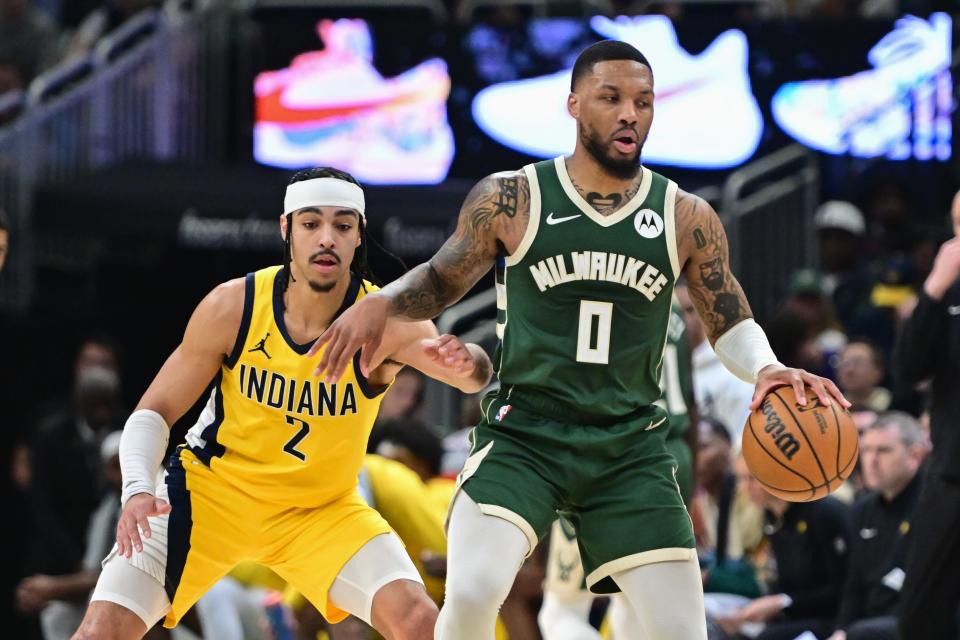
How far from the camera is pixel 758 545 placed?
9.58 meters

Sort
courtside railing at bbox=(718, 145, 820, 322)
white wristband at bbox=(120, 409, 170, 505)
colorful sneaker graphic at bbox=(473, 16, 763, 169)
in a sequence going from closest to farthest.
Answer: white wristband at bbox=(120, 409, 170, 505)
courtside railing at bbox=(718, 145, 820, 322)
colorful sneaker graphic at bbox=(473, 16, 763, 169)

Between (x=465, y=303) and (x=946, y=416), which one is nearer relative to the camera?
(x=946, y=416)

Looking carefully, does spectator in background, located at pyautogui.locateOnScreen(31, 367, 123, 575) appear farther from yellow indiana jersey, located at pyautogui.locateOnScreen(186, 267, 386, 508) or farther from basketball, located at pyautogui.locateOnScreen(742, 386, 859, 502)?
basketball, located at pyautogui.locateOnScreen(742, 386, 859, 502)

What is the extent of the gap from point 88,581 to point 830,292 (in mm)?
5690

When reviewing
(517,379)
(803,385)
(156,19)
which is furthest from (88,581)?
(156,19)

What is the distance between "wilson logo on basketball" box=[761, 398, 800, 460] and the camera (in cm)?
550

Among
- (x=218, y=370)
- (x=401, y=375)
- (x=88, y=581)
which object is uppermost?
(x=218, y=370)

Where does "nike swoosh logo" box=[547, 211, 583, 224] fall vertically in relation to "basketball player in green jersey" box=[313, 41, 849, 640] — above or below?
above

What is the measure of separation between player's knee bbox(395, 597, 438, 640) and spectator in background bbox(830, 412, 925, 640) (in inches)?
112

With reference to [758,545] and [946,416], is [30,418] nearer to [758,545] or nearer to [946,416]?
[758,545]

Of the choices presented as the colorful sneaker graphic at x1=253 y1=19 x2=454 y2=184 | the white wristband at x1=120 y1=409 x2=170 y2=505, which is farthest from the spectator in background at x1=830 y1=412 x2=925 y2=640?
the colorful sneaker graphic at x1=253 y1=19 x2=454 y2=184

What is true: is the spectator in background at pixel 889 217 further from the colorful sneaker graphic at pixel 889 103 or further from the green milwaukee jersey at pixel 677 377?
the green milwaukee jersey at pixel 677 377

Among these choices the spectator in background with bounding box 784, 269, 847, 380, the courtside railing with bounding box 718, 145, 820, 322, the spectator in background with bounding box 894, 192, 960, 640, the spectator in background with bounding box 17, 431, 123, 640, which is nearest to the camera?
the spectator in background with bounding box 894, 192, 960, 640

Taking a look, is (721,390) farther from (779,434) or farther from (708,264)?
(779,434)
